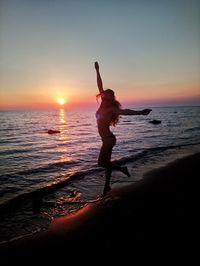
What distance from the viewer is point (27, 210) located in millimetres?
5691

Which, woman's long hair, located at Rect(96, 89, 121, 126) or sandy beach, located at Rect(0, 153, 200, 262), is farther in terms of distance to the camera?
woman's long hair, located at Rect(96, 89, 121, 126)

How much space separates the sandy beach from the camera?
343 cm

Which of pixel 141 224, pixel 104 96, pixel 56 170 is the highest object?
pixel 104 96

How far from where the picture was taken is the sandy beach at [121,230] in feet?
11.2

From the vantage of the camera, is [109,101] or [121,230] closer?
[121,230]

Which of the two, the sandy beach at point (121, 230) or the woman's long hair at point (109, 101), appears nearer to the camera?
the sandy beach at point (121, 230)

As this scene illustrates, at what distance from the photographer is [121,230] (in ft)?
13.0

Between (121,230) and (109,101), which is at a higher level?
(109,101)

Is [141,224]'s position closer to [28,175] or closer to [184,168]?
[184,168]

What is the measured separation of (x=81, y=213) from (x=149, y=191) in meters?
2.08

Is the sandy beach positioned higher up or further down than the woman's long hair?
further down

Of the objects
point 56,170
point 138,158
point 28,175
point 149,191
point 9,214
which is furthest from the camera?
point 138,158

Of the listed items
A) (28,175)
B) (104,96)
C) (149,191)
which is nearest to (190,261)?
(149,191)

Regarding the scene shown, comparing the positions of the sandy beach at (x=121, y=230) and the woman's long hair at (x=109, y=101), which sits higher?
the woman's long hair at (x=109, y=101)
